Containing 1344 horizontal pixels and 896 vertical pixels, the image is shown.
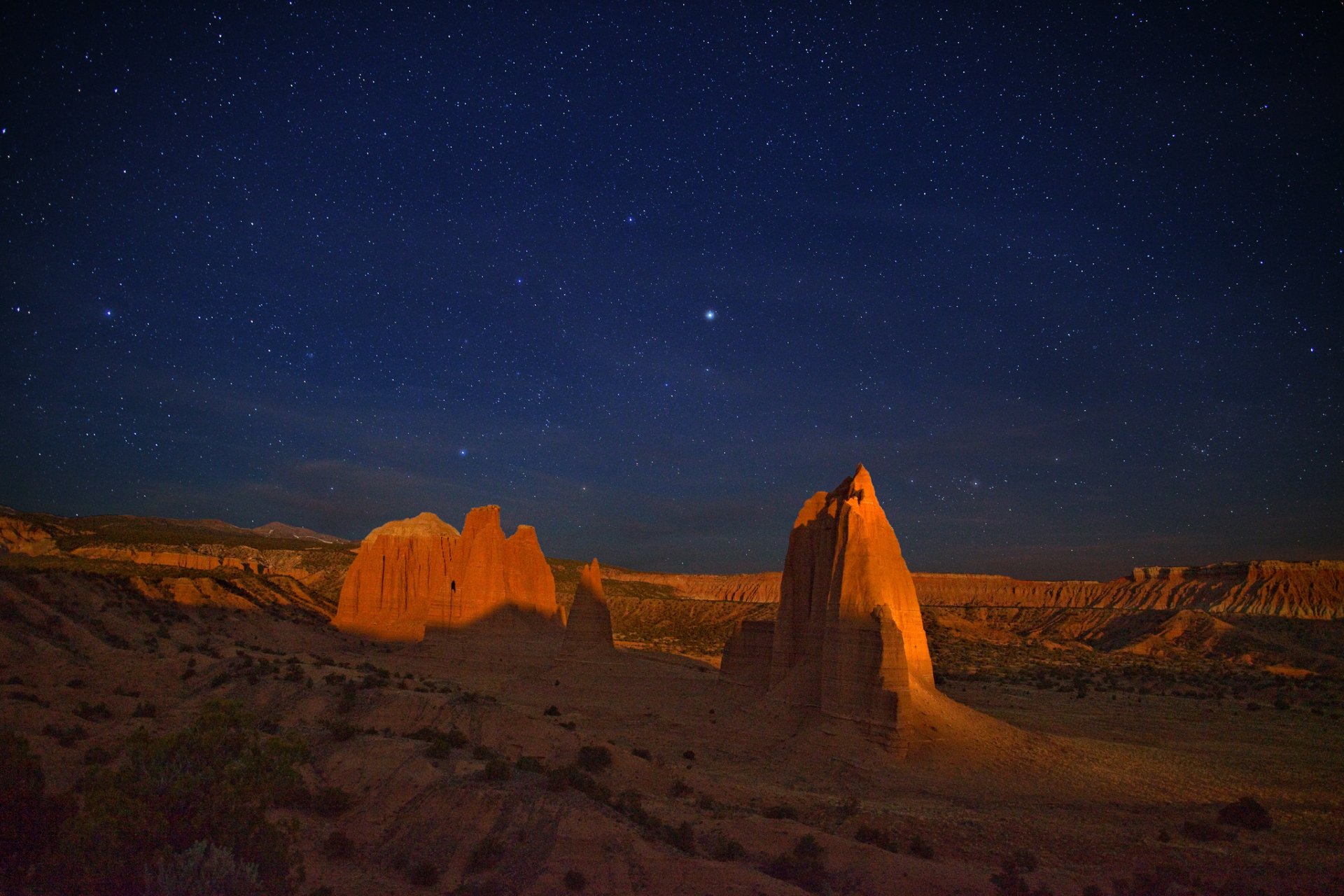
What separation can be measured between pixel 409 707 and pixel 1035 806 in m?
17.2

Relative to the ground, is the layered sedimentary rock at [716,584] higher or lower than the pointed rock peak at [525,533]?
lower

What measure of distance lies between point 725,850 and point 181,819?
7912mm

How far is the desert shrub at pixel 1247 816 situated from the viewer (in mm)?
15031

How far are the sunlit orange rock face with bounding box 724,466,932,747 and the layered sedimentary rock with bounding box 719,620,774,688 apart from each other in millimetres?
2061

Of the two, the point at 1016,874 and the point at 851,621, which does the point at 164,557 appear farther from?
the point at 1016,874

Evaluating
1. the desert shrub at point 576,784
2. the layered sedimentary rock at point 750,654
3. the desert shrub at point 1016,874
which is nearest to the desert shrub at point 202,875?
the desert shrub at point 576,784

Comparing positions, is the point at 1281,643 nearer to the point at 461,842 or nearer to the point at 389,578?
the point at 461,842

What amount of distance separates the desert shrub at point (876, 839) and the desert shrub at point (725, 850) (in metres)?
2.43

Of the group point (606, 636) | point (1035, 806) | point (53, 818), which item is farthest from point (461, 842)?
point (606, 636)

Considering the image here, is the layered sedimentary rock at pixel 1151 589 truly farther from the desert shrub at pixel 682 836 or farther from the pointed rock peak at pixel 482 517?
the desert shrub at pixel 682 836

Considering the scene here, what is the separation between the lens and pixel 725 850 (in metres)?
11.5

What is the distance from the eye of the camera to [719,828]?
12789 mm

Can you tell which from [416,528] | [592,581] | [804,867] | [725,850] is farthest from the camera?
[416,528]

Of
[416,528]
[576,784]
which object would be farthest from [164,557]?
[576,784]
